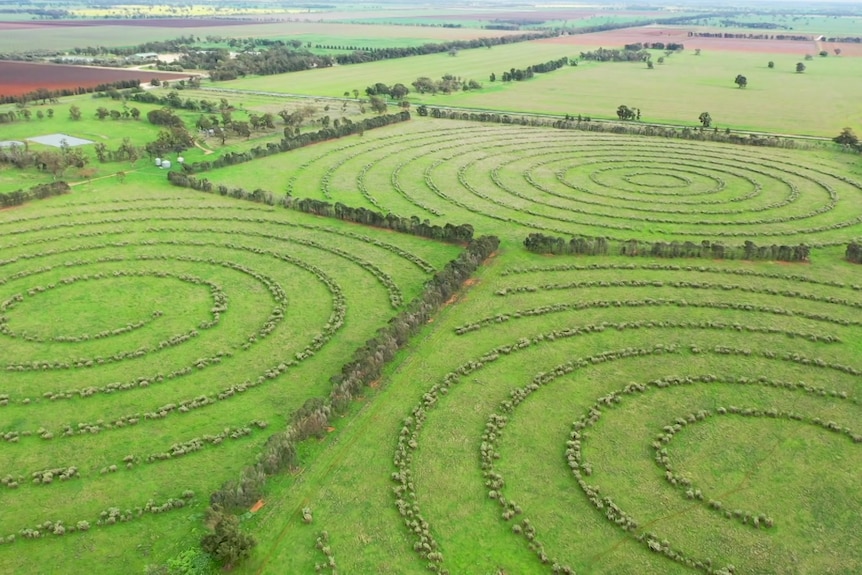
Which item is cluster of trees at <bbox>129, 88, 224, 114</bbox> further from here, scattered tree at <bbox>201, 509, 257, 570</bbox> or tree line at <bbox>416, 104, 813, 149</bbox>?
scattered tree at <bbox>201, 509, 257, 570</bbox>

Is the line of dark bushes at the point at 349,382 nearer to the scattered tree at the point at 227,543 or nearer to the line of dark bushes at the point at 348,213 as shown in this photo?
the scattered tree at the point at 227,543

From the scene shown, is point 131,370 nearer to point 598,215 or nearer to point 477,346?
point 477,346

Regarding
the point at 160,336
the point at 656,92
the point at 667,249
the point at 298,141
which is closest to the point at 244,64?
the point at 298,141

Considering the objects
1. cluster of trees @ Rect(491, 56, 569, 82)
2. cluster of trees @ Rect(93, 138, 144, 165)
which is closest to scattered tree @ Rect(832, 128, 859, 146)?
cluster of trees @ Rect(491, 56, 569, 82)

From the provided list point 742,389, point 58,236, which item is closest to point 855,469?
point 742,389

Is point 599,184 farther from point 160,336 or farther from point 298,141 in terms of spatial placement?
point 160,336

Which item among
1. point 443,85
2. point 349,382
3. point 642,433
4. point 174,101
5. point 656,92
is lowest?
point 642,433
